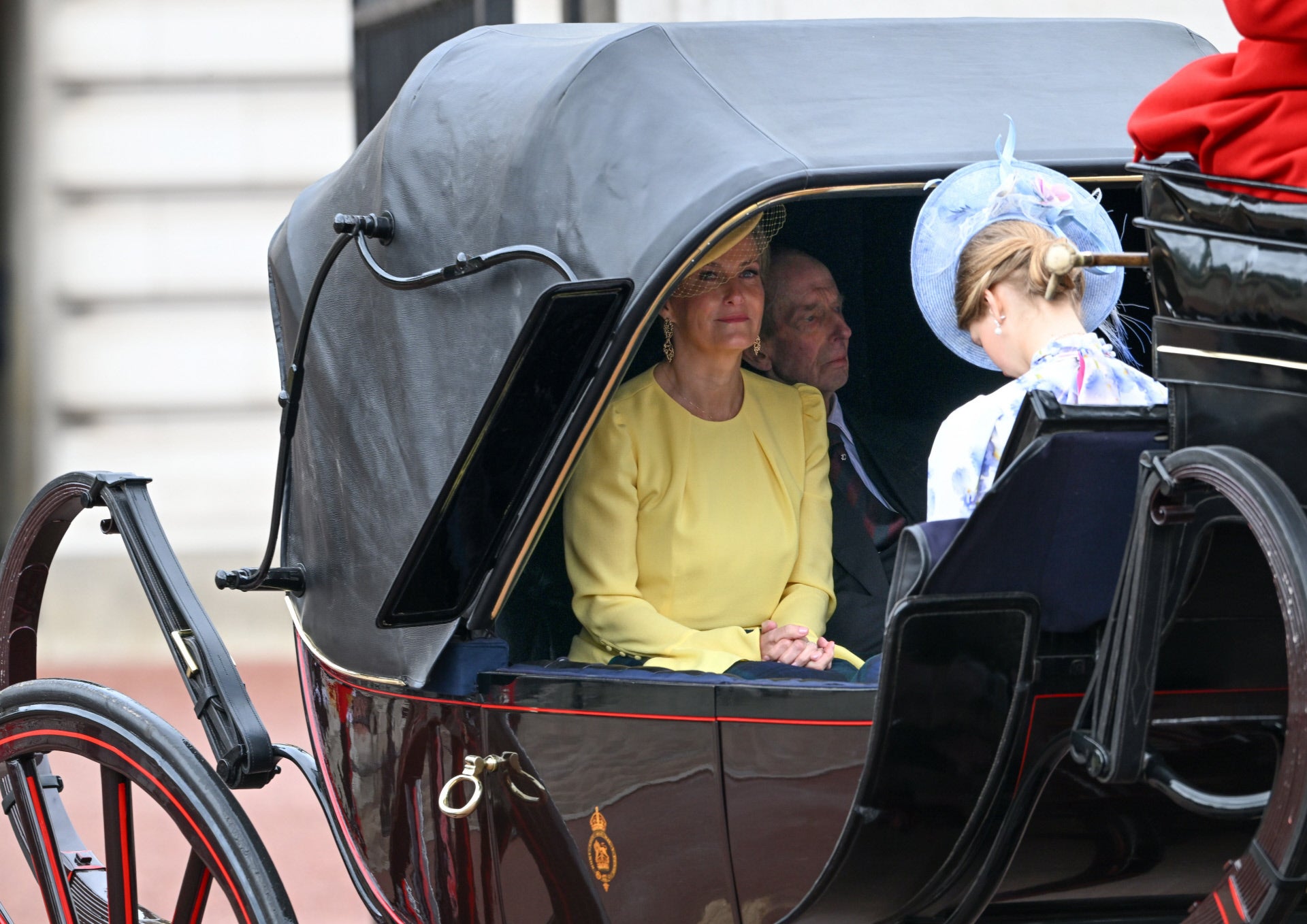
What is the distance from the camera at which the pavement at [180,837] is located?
4305 mm

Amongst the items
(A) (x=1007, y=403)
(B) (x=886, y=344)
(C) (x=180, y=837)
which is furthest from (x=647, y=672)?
(C) (x=180, y=837)

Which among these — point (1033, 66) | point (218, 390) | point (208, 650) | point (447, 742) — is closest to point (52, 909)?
A: point (208, 650)

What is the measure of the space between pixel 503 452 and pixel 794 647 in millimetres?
692

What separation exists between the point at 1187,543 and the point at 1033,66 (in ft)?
3.56

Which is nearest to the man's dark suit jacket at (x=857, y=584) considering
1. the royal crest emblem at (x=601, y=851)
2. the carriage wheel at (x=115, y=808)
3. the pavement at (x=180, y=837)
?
the royal crest emblem at (x=601, y=851)

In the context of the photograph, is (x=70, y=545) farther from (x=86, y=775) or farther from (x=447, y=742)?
(x=447, y=742)

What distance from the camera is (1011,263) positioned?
6.74ft

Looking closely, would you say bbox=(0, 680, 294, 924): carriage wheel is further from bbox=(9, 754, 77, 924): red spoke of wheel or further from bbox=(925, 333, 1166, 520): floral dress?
bbox=(925, 333, 1166, 520): floral dress

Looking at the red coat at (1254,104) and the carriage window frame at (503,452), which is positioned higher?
the red coat at (1254,104)

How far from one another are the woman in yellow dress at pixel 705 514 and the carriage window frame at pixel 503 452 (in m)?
0.39

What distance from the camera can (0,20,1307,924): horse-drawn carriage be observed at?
5.56 ft

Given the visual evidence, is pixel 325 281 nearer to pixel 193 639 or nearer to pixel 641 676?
pixel 193 639

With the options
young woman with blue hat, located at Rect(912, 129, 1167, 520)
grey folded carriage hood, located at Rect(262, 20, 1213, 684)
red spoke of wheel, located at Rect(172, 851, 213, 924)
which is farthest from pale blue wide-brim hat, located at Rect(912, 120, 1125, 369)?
red spoke of wheel, located at Rect(172, 851, 213, 924)

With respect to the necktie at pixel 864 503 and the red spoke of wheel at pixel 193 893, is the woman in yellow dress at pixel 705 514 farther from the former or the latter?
the red spoke of wheel at pixel 193 893
